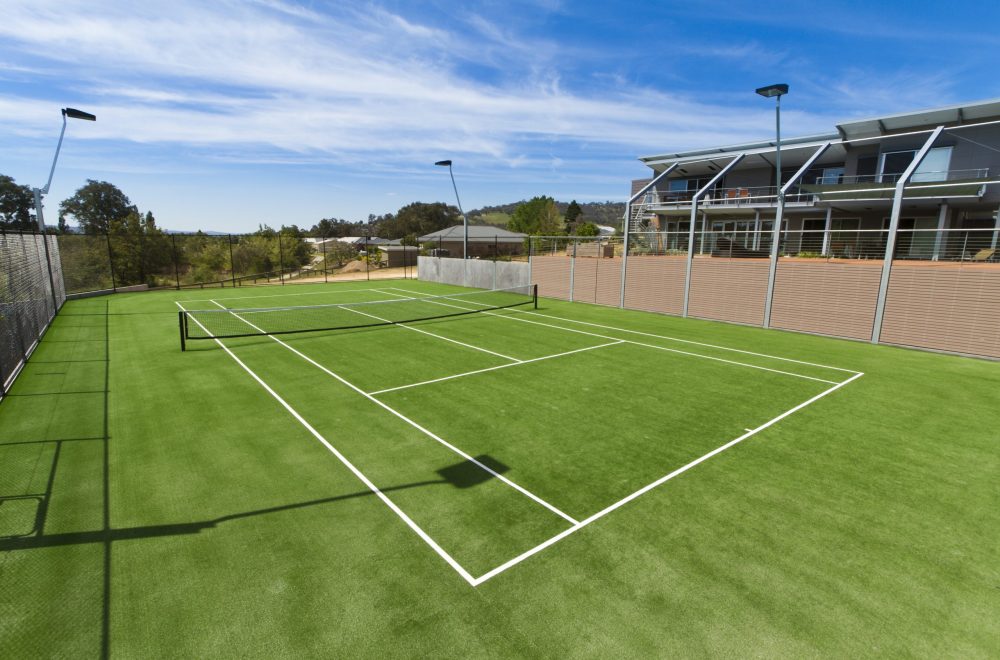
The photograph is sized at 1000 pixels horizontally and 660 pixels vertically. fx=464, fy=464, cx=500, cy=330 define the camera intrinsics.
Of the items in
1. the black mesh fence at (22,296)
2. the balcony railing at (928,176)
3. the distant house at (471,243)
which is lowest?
the black mesh fence at (22,296)

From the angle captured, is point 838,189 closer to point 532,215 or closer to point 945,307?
point 945,307

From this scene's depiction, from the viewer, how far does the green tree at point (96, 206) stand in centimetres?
7112

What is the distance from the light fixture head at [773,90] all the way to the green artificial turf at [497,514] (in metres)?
9.49

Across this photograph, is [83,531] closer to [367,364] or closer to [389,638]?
[389,638]

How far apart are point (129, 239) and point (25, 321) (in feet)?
84.1

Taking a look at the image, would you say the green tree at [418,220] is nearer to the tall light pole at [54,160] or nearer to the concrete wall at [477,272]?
the concrete wall at [477,272]

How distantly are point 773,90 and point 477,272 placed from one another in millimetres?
21159

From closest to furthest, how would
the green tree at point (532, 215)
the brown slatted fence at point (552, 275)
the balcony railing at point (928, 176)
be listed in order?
the balcony railing at point (928, 176), the brown slatted fence at point (552, 275), the green tree at point (532, 215)

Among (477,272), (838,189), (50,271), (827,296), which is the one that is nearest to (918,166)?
(838,189)

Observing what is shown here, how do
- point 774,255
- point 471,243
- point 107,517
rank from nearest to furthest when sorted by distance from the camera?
point 107,517 → point 774,255 → point 471,243

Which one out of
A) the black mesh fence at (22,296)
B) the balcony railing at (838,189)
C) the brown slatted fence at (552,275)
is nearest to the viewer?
the black mesh fence at (22,296)

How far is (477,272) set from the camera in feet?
109

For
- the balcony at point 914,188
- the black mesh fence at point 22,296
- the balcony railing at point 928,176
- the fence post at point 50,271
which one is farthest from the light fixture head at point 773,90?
the fence post at point 50,271

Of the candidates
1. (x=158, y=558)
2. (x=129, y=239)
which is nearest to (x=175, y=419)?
(x=158, y=558)
